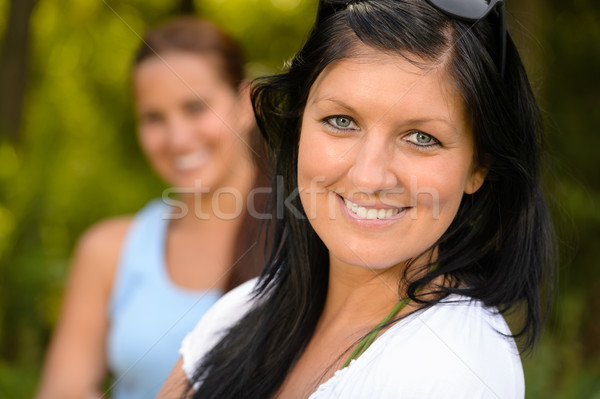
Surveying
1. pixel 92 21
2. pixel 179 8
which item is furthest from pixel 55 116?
pixel 179 8

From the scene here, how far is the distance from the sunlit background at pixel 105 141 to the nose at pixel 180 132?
944mm

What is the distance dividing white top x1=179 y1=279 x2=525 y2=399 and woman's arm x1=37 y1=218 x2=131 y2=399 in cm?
172

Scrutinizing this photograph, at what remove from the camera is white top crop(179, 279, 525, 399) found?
4.08ft

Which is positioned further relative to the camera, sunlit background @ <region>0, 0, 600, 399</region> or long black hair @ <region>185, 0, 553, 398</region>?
sunlit background @ <region>0, 0, 600, 399</region>

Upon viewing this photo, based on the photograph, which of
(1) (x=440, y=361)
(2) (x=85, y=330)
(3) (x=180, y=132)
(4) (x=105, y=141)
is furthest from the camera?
(4) (x=105, y=141)

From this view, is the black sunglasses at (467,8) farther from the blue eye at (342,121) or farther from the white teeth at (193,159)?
the white teeth at (193,159)

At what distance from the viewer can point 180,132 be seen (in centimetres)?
294

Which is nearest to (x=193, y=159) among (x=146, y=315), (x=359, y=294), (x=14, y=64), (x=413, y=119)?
(x=146, y=315)

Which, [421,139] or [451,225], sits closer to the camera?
[421,139]

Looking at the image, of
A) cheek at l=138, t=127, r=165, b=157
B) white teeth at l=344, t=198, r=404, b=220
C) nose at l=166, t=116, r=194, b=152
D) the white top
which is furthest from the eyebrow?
cheek at l=138, t=127, r=165, b=157

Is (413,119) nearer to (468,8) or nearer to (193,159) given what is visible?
(468,8)

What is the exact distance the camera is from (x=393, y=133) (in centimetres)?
141

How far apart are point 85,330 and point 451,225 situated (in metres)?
1.85

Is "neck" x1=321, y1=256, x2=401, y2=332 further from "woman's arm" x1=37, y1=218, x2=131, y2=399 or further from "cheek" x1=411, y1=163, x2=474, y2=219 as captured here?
"woman's arm" x1=37, y1=218, x2=131, y2=399
